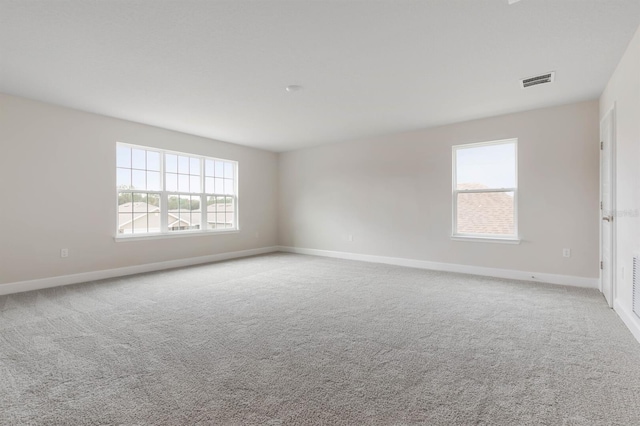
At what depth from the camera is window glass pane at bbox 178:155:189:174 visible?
5.56 meters

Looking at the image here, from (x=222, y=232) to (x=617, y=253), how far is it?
600cm

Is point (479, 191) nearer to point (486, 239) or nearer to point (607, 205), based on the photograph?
point (486, 239)

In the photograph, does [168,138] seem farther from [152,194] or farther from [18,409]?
[18,409]

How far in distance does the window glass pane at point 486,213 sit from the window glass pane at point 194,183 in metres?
4.86

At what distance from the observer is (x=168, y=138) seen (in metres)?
5.25

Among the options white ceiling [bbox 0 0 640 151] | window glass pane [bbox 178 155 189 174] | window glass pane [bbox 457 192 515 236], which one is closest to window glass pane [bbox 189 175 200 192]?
window glass pane [bbox 178 155 189 174]

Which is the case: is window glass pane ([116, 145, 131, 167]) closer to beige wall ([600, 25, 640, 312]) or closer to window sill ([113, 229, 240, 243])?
window sill ([113, 229, 240, 243])

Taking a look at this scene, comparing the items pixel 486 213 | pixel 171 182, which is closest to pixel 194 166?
pixel 171 182

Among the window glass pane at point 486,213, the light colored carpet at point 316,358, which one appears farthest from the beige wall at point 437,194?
the light colored carpet at point 316,358

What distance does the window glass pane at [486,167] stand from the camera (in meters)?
4.51

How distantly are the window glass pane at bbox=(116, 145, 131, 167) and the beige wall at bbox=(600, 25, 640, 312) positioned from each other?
245 inches

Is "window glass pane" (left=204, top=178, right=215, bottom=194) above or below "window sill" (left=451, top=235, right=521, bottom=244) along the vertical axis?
above

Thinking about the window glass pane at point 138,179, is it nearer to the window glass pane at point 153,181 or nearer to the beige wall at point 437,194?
the window glass pane at point 153,181

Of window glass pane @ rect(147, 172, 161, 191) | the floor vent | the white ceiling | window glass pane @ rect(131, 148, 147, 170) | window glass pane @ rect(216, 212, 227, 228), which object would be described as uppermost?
the white ceiling
